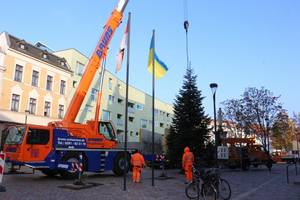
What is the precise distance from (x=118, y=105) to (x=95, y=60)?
108ft

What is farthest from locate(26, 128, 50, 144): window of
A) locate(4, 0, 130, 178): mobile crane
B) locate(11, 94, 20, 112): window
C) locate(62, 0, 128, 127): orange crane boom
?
locate(11, 94, 20, 112): window

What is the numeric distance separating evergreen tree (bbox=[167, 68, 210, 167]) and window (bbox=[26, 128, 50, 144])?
37.8ft

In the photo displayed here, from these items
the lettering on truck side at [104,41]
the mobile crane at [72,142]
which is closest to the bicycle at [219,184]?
the mobile crane at [72,142]

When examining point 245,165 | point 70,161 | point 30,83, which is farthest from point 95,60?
point 30,83

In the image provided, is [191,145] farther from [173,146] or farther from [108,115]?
[108,115]

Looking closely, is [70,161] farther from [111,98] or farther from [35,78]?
[111,98]

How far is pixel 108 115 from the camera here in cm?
4944

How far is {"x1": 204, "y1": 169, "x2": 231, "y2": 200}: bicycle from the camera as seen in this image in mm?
10344

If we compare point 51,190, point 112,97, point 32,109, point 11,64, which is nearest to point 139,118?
point 112,97

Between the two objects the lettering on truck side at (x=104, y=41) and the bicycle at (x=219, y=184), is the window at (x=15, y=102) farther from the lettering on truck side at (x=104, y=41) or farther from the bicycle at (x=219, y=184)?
the bicycle at (x=219, y=184)

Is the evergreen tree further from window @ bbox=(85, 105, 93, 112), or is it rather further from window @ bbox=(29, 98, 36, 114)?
window @ bbox=(85, 105, 93, 112)

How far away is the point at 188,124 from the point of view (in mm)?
25094

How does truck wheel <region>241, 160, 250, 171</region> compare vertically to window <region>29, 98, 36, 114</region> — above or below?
below

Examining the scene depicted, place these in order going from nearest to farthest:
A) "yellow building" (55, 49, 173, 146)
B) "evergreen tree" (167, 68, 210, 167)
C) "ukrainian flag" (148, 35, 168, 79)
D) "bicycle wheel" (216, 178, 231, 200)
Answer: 1. "bicycle wheel" (216, 178, 231, 200)
2. "ukrainian flag" (148, 35, 168, 79)
3. "evergreen tree" (167, 68, 210, 167)
4. "yellow building" (55, 49, 173, 146)
